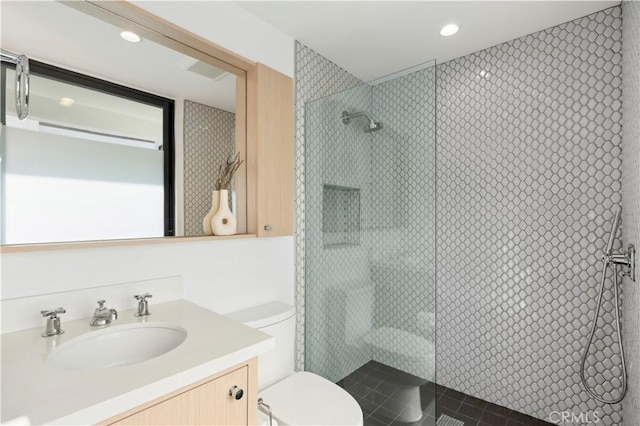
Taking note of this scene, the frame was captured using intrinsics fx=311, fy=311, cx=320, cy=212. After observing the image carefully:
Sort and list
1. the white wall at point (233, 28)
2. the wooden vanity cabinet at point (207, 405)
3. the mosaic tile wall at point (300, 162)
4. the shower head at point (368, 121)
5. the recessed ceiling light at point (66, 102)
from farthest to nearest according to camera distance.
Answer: the mosaic tile wall at point (300, 162)
the shower head at point (368, 121)
the white wall at point (233, 28)
the recessed ceiling light at point (66, 102)
the wooden vanity cabinet at point (207, 405)

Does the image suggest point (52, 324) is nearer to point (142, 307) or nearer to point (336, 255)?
point (142, 307)

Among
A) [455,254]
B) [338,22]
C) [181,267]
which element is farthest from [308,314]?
[338,22]

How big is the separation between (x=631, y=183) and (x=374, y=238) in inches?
49.4

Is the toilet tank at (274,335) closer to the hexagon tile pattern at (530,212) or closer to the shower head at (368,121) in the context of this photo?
the shower head at (368,121)

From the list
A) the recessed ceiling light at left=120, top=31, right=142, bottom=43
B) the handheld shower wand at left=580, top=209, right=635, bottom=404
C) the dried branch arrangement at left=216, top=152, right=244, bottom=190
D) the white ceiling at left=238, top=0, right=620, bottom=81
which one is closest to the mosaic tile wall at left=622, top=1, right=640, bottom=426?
the handheld shower wand at left=580, top=209, right=635, bottom=404

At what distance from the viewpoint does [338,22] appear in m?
1.90

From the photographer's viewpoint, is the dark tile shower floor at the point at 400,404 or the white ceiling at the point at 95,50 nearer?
the white ceiling at the point at 95,50

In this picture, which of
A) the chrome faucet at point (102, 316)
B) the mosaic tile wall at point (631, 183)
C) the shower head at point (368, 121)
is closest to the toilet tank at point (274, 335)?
the chrome faucet at point (102, 316)

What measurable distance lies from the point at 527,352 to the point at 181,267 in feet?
7.12

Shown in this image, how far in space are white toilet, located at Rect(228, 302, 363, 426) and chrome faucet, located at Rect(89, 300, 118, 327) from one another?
567 millimetres

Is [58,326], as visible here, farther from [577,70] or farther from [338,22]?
[577,70]

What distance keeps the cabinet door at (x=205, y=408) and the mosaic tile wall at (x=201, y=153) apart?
815mm
